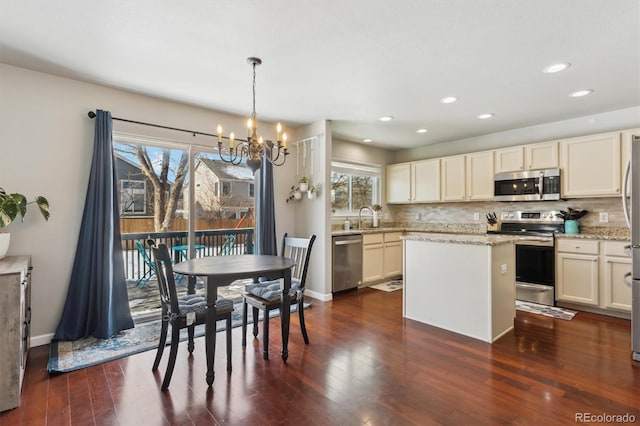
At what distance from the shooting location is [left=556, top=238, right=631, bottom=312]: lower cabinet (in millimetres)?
3648

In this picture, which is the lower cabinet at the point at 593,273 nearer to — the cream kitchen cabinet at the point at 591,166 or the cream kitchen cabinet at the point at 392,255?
the cream kitchen cabinet at the point at 591,166

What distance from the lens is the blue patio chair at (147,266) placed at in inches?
156

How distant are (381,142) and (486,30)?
3620 millimetres

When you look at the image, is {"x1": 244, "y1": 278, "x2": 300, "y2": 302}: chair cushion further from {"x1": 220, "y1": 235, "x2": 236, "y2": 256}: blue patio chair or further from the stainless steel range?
the stainless steel range

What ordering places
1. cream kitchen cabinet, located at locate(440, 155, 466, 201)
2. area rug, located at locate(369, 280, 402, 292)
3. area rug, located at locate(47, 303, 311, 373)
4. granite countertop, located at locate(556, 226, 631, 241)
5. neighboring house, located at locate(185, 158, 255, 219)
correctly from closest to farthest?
area rug, located at locate(47, 303, 311, 373), granite countertop, located at locate(556, 226, 631, 241), neighboring house, located at locate(185, 158, 255, 219), area rug, located at locate(369, 280, 402, 292), cream kitchen cabinet, located at locate(440, 155, 466, 201)

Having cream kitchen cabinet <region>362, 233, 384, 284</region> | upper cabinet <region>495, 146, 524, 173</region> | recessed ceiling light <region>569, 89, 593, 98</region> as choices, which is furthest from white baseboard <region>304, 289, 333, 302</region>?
recessed ceiling light <region>569, 89, 593, 98</region>

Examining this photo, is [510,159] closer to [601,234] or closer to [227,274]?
[601,234]

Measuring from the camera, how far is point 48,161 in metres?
3.01

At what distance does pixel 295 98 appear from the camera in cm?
366

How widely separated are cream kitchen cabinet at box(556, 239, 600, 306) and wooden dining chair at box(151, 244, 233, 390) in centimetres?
412

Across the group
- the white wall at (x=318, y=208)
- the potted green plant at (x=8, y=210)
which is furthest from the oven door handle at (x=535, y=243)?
the potted green plant at (x=8, y=210)

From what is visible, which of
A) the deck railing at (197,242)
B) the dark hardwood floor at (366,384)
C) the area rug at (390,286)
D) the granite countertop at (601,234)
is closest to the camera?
the dark hardwood floor at (366,384)

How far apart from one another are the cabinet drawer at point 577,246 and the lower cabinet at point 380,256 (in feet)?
7.85

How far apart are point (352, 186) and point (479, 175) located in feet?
7.14
